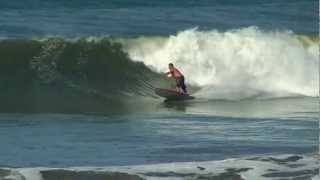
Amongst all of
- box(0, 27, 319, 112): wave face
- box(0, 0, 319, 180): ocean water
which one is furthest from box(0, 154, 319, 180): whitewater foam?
box(0, 27, 319, 112): wave face

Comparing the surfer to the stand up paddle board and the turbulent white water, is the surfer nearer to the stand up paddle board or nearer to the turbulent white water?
the stand up paddle board

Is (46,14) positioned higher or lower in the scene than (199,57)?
higher

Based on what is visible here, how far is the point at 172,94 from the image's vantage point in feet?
60.8

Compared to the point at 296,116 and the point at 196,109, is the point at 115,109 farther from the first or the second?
the point at 296,116

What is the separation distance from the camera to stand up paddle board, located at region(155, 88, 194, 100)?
60.4 ft

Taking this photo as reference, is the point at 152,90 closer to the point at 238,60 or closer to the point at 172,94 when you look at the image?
the point at 172,94

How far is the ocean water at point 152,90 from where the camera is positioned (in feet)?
34.7

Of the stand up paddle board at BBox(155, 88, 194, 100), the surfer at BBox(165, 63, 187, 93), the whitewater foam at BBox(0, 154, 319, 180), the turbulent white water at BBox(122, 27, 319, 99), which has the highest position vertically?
the turbulent white water at BBox(122, 27, 319, 99)

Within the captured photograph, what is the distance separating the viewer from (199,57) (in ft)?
73.8

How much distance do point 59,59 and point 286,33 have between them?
6.61 metres

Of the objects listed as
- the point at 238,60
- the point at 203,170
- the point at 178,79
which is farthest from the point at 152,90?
the point at 203,170

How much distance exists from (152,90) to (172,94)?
5.14 feet

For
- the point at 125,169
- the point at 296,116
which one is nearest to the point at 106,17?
the point at 296,116

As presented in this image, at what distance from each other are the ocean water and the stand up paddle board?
222 millimetres
